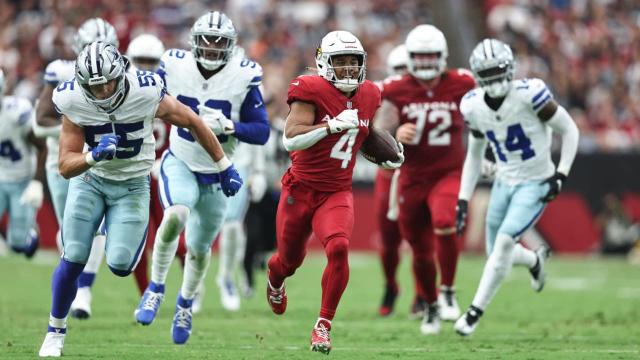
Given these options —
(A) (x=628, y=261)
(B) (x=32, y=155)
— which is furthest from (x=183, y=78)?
(A) (x=628, y=261)

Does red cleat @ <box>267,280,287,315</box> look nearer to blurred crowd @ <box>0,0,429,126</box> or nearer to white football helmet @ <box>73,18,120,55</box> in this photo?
white football helmet @ <box>73,18,120,55</box>

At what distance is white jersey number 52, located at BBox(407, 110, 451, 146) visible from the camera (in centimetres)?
941

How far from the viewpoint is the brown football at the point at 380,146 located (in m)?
7.39

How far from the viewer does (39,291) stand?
12.1 meters

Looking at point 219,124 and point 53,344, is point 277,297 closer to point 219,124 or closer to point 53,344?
point 219,124

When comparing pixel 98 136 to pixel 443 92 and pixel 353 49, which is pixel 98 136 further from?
pixel 443 92

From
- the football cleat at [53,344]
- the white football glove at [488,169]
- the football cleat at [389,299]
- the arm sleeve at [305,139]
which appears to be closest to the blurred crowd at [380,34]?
the football cleat at [389,299]

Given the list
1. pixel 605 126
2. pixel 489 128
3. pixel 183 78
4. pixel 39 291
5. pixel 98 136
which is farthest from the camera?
pixel 605 126

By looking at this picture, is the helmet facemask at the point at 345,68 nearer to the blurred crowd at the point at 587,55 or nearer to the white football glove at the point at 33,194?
the white football glove at the point at 33,194

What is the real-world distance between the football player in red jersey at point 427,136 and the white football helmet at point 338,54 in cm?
213

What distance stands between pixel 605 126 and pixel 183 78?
11397mm

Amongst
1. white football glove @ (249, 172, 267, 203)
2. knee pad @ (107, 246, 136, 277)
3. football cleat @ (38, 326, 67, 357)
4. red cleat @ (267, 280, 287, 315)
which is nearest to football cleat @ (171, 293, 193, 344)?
red cleat @ (267, 280, 287, 315)

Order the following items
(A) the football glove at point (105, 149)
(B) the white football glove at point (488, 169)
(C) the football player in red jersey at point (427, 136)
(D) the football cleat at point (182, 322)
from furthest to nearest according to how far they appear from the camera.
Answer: (C) the football player in red jersey at point (427, 136)
(B) the white football glove at point (488, 169)
(D) the football cleat at point (182, 322)
(A) the football glove at point (105, 149)

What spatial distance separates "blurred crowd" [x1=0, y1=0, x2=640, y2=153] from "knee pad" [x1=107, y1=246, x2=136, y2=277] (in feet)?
34.1
